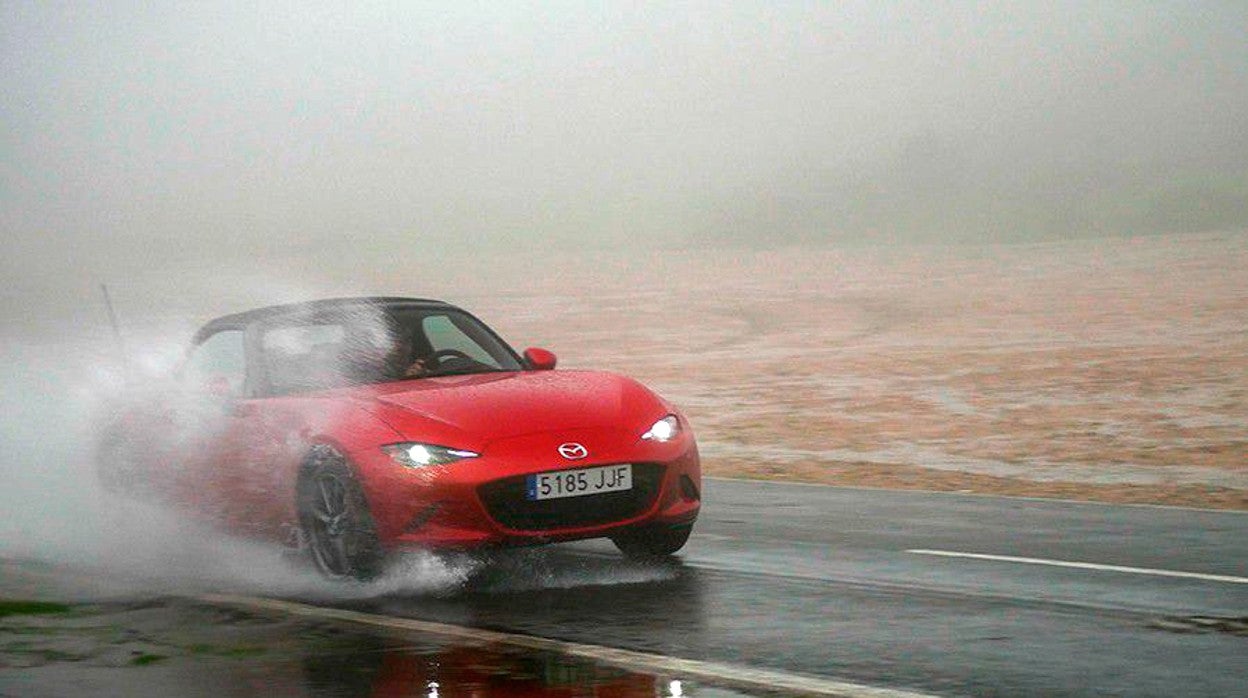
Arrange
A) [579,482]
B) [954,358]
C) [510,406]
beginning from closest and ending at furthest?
1. [579,482]
2. [510,406]
3. [954,358]

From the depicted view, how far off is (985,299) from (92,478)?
33.1 meters

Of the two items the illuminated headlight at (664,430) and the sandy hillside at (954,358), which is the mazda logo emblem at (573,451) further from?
the sandy hillside at (954,358)

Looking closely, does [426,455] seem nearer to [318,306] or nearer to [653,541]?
[653,541]

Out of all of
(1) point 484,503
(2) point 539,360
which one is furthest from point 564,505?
(2) point 539,360

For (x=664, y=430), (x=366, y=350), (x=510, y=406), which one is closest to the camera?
(x=510, y=406)

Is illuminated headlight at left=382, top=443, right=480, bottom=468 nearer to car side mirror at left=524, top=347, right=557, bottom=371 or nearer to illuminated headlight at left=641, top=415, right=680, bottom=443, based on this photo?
illuminated headlight at left=641, top=415, right=680, bottom=443

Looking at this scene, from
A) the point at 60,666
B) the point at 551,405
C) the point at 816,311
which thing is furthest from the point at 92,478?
the point at 816,311

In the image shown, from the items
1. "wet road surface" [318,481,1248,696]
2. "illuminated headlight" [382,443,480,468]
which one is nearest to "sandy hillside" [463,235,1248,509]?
"wet road surface" [318,481,1248,696]

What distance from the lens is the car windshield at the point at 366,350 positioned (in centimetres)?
1058

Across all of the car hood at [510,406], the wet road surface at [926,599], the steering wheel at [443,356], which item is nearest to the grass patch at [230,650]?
the wet road surface at [926,599]

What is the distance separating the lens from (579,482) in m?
9.41

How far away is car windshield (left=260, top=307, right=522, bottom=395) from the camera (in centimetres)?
1058

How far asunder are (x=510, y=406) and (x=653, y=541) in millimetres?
1226

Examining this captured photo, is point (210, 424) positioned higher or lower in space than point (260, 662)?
higher
